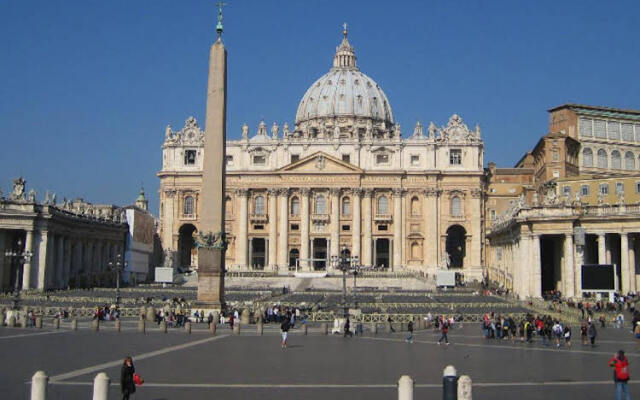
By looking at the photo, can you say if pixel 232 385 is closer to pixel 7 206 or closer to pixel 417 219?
pixel 7 206

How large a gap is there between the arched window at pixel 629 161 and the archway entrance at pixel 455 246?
78.8ft

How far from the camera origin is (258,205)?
330 ft

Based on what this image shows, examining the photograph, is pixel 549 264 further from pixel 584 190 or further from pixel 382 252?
pixel 382 252

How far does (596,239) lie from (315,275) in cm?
3357

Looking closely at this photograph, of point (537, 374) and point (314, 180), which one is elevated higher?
point (314, 180)

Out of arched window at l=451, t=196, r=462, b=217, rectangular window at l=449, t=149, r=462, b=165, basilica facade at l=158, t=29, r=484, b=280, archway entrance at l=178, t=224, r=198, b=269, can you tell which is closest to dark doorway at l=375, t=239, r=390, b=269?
basilica facade at l=158, t=29, r=484, b=280

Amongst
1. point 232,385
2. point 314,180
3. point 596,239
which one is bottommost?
point 232,385

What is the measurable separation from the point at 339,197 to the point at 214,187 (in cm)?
6322

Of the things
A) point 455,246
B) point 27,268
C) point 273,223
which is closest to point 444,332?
point 27,268

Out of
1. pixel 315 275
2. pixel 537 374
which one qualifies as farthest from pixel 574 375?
pixel 315 275

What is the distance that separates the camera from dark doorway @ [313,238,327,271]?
99750 mm

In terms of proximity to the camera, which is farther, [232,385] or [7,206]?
[7,206]

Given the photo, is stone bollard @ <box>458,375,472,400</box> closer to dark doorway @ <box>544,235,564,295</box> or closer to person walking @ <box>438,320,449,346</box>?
person walking @ <box>438,320,449,346</box>

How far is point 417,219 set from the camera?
9869cm
